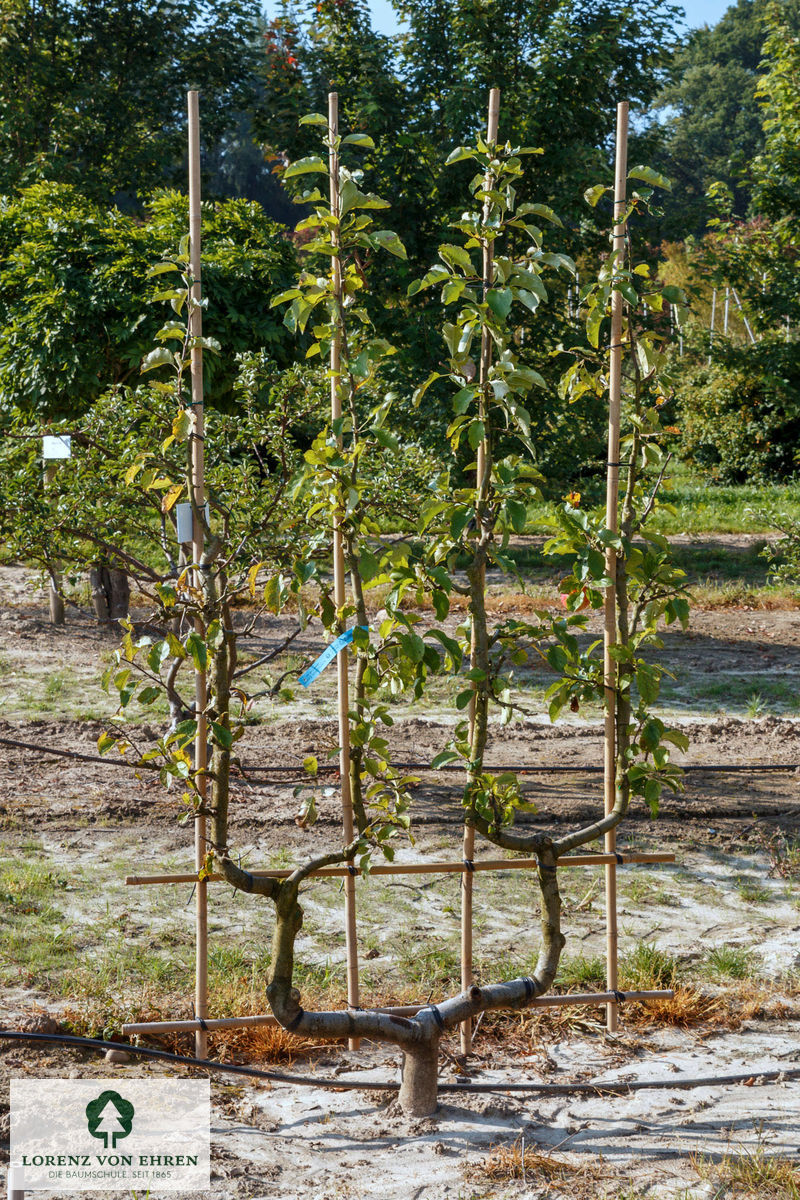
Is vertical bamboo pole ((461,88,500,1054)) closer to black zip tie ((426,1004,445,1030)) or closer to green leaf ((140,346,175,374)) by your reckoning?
black zip tie ((426,1004,445,1030))

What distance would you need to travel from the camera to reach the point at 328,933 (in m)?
3.98

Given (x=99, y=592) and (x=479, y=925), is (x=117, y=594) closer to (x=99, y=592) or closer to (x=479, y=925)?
(x=99, y=592)

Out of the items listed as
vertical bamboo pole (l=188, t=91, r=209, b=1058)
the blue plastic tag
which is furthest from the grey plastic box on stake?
the blue plastic tag

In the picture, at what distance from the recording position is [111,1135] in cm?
263

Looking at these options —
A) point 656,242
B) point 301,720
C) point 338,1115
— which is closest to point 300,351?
point 301,720

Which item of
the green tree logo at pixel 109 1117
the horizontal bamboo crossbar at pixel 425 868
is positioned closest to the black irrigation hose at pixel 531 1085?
the green tree logo at pixel 109 1117

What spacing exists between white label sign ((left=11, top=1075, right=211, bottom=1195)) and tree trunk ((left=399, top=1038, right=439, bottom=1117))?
523mm

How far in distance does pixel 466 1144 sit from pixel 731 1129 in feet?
2.25

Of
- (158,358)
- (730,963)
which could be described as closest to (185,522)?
(158,358)

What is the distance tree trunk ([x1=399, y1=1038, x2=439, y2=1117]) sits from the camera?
2.76 metres

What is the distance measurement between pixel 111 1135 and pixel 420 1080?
78cm

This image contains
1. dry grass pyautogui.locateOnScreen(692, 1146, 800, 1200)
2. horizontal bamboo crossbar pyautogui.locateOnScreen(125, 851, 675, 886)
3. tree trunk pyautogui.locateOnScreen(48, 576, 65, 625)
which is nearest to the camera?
dry grass pyautogui.locateOnScreen(692, 1146, 800, 1200)

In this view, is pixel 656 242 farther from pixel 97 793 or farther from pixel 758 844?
pixel 97 793


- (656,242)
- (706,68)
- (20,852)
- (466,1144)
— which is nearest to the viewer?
(466,1144)
